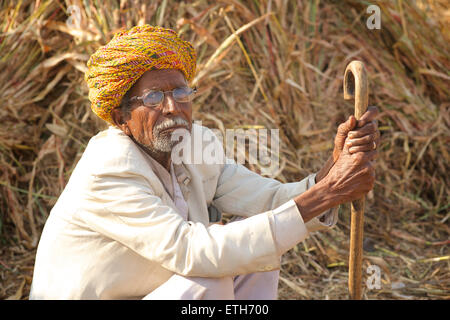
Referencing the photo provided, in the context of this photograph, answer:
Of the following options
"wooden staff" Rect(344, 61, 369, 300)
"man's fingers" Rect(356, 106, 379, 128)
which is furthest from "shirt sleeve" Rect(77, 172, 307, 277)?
"man's fingers" Rect(356, 106, 379, 128)

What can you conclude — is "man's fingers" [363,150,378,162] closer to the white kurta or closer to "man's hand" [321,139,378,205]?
"man's hand" [321,139,378,205]

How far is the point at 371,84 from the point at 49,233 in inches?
98.7

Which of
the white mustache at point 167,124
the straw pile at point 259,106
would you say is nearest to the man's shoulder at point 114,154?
the white mustache at point 167,124

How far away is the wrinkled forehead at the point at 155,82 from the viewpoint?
7.71ft

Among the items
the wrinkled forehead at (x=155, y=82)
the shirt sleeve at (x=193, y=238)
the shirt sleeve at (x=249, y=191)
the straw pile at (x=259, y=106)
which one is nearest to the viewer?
the shirt sleeve at (x=193, y=238)

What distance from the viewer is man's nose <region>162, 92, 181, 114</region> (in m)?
2.31

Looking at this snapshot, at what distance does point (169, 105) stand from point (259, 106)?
A: 1.59m

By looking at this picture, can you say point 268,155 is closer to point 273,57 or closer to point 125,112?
point 273,57

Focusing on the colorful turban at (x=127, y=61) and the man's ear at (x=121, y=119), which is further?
the man's ear at (x=121, y=119)

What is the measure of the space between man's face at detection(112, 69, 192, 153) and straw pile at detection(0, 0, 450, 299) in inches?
53.0

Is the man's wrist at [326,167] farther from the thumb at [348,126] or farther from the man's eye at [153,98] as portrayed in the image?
the man's eye at [153,98]

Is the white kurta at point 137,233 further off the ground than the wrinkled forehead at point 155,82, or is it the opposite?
the wrinkled forehead at point 155,82

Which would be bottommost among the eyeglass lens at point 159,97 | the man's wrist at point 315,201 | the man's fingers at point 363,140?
the man's wrist at point 315,201
